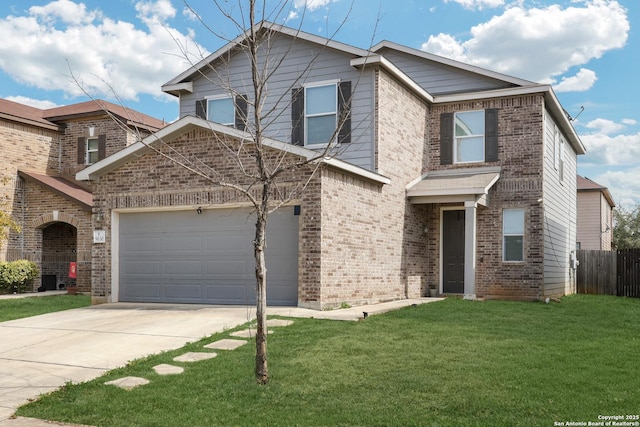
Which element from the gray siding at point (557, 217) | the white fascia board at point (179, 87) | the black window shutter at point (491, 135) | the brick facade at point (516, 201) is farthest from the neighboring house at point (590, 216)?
the white fascia board at point (179, 87)

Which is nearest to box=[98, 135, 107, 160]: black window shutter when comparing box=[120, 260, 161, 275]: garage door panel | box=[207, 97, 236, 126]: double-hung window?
box=[207, 97, 236, 126]: double-hung window

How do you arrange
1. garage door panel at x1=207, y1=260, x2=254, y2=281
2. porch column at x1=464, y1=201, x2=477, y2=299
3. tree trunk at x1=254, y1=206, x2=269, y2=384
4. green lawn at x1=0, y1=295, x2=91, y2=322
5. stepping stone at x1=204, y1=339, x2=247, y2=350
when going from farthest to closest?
porch column at x1=464, y1=201, x2=477, y2=299
green lawn at x1=0, y1=295, x2=91, y2=322
garage door panel at x1=207, y1=260, x2=254, y2=281
stepping stone at x1=204, y1=339, x2=247, y2=350
tree trunk at x1=254, y1=206, x2=269, y2=384

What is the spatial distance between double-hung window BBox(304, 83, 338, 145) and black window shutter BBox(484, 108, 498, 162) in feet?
15.8

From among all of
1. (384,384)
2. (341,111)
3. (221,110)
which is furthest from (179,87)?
(384,384)

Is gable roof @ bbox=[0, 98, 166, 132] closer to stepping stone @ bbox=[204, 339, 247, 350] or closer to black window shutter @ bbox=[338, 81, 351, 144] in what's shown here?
black window shutter @ bbox=[338, 81, 351, 144]

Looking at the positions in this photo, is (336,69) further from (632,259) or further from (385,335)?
(632,259)

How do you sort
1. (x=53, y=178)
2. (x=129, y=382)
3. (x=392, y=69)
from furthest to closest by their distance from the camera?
(x=53, y=178) → (x=392, y=69) → (x=129, y=382)

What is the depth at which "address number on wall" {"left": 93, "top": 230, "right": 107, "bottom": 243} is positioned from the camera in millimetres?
14695

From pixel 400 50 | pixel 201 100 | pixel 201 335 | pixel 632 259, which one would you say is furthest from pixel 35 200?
pixel 632 259

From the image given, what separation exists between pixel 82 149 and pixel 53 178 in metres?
1.73

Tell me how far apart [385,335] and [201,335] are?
2927mm

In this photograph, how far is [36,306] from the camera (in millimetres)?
16250

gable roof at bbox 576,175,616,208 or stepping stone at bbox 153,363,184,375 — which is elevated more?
gable roof at bbox 576,175,616,208

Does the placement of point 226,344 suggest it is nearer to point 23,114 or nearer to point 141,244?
point 141,244
